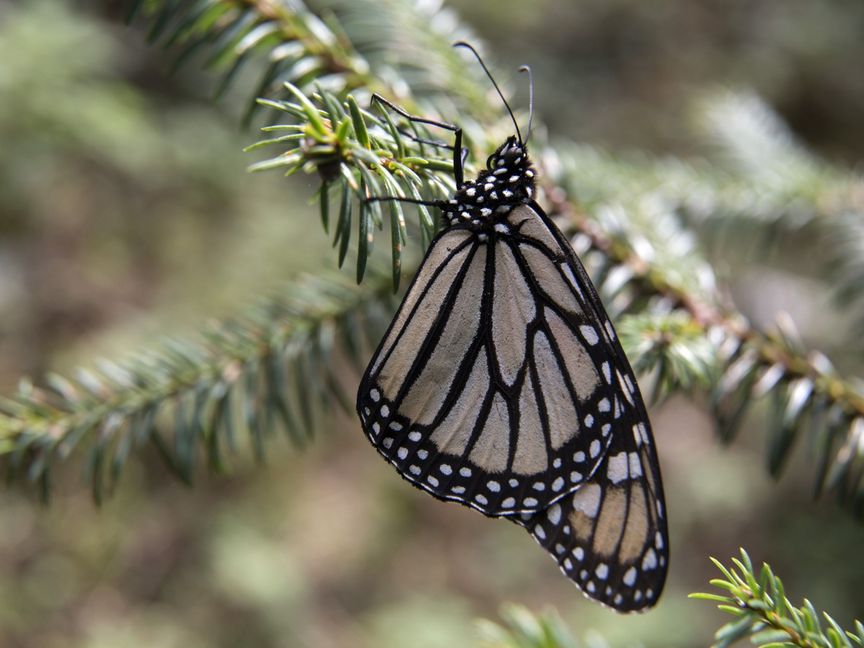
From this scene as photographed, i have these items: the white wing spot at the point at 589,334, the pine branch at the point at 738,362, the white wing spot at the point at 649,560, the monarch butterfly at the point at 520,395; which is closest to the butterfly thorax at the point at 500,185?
the monarch butterfly at the point at 520,395

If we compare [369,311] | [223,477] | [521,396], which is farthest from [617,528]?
[223,477]

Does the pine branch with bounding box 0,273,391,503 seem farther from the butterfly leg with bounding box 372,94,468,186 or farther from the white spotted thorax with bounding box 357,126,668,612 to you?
the butterfly leg with bounding box 372,94,468,186

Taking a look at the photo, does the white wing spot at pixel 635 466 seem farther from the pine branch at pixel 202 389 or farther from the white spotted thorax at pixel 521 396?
the pine branch at pixel 202 389

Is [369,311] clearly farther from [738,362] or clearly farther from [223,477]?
[223,477]

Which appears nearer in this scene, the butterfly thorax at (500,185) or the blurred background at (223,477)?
the butterfly thorax at (500,185)

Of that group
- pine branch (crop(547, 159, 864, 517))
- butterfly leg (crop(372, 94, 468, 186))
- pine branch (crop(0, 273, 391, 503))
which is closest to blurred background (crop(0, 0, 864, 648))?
pine branch (crop(547, 159, 864, 517))
